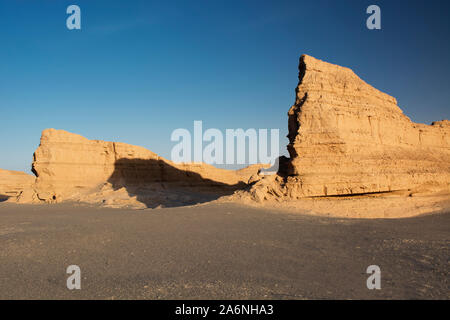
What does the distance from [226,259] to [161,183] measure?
1035 inches

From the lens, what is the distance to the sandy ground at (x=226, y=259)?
3984 mm

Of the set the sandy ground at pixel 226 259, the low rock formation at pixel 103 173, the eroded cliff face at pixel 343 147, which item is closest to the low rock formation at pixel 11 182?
the low rock formation at pixel 103 173

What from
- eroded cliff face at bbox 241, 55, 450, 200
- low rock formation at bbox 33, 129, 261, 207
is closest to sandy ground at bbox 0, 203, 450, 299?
eroded cliff face at bbox 241, 55, 450, 200

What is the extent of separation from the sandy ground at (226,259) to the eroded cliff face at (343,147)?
4.85 m

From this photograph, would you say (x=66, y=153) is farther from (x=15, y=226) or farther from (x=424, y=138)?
(x=424, y=138)

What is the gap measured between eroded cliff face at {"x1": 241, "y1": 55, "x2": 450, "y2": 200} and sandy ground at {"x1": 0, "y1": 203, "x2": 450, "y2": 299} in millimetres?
4852

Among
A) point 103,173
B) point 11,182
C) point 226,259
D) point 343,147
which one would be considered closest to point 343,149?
point 343,147

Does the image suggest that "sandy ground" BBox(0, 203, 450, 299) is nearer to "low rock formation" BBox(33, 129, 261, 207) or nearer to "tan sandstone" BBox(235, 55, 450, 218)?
"tan sandstone" BBox(235, 55, 450, 218)

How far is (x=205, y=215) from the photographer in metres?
10.4

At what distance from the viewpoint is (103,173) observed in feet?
90.2

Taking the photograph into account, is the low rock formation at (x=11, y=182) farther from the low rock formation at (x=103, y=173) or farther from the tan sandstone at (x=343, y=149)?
the tan sandstone at (x=343, y=149)

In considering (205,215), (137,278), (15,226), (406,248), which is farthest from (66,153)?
(406,248)
